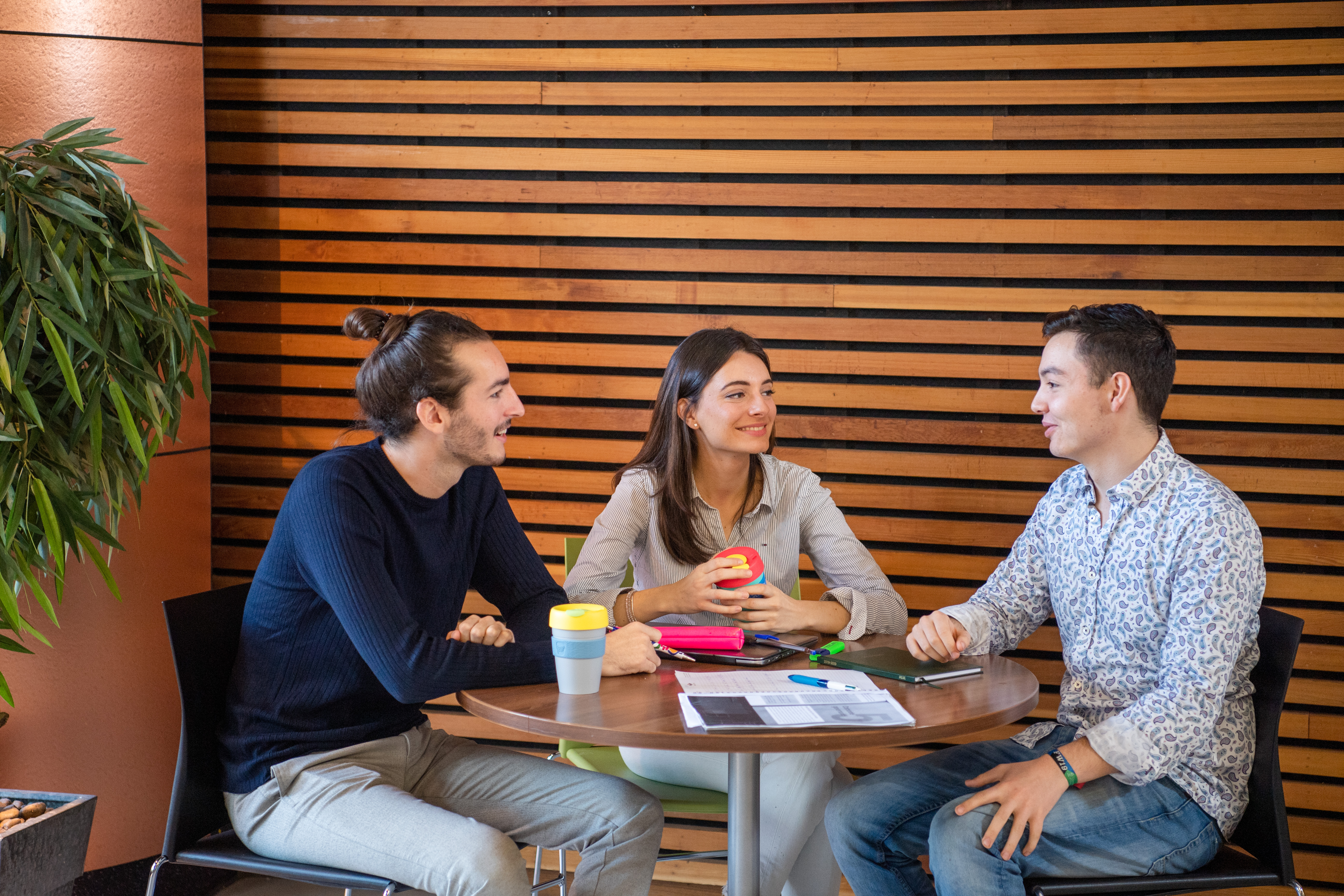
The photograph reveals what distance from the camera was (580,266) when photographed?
3504 mm

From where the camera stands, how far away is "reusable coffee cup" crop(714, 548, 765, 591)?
92.4 inches

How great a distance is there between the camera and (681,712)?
1.79 metres

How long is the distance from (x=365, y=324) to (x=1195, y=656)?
5.84 feet

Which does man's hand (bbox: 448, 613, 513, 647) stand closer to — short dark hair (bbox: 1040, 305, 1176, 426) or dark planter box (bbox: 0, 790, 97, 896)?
dark planter box (bbox: 0, 790, 97, 896)

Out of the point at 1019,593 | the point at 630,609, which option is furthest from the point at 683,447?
the point at 1019,593

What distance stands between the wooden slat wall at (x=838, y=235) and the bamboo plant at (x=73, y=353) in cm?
79

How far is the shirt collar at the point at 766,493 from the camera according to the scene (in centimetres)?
274

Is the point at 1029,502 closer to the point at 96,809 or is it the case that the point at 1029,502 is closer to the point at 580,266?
the point at 580,266

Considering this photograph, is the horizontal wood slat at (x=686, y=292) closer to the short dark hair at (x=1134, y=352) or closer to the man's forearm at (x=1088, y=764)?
the short dark hair at (x=1134, y=352)

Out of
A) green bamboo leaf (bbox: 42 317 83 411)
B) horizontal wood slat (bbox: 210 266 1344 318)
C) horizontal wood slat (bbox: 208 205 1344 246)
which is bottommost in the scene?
green bamboo leaf (bbox: 42 317 83 411)

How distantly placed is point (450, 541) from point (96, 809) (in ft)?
6.07

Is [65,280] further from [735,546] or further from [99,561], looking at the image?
[735,546]

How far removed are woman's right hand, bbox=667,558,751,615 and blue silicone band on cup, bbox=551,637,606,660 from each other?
1.47 ft

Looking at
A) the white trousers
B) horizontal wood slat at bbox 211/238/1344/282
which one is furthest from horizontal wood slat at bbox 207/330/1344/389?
the white trousers
